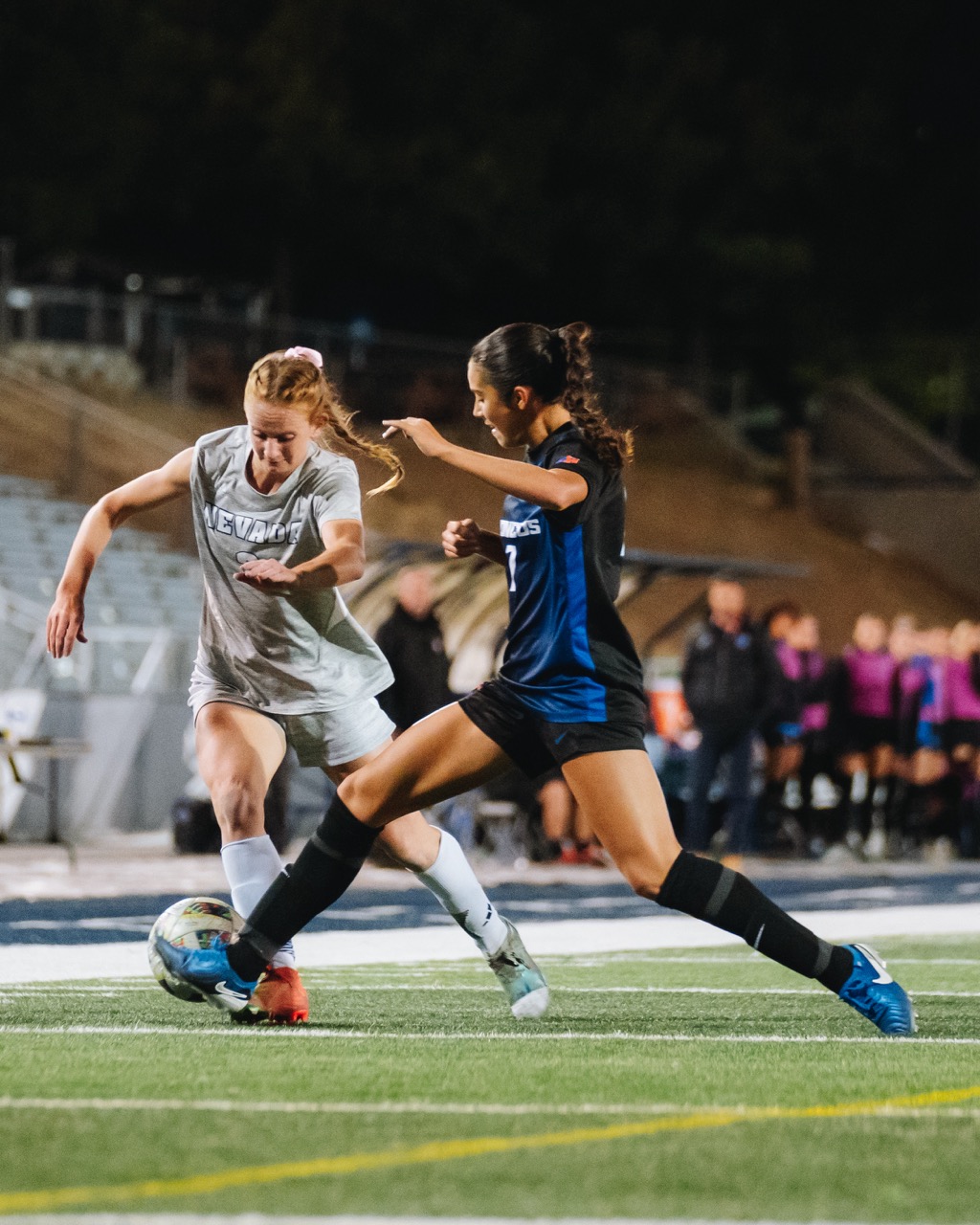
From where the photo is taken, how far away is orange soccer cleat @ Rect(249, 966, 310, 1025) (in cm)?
754

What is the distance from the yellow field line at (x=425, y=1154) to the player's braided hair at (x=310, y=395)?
2559 millimetres

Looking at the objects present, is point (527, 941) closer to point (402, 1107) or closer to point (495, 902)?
point (495, 902)

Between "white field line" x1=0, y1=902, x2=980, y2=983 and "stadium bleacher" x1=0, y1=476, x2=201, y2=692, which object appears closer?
"white field line" x1=0, y1=902, x2=980, y2=983

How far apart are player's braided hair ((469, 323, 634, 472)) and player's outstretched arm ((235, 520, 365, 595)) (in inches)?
25.6

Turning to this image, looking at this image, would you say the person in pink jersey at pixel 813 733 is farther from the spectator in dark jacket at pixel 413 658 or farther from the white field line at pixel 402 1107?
the white field line at pixel 402 1107

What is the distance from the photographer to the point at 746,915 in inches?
277

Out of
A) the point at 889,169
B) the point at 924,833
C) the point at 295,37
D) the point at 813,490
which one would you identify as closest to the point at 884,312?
the point at 889,169

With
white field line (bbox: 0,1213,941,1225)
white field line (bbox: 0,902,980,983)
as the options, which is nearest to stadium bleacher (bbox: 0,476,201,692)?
white field line (bbox: 0,902,980,983)

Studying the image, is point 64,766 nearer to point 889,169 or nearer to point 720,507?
point 720,507

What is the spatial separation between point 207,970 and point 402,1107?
1.90 metres

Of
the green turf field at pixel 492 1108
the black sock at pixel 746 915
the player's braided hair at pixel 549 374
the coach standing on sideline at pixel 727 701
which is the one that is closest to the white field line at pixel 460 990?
the green turf field at pixel 492 1108

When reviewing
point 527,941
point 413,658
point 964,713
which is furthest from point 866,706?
point 527,941

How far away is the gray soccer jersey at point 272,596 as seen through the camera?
305 inches

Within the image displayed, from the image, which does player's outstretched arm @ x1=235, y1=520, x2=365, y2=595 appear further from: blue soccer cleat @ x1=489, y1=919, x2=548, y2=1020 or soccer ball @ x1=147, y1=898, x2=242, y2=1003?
blue soccer cleat @ x1=489, y1=919, x2=548, y2=1020
